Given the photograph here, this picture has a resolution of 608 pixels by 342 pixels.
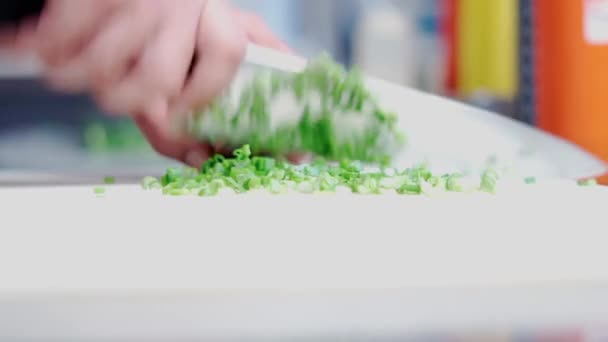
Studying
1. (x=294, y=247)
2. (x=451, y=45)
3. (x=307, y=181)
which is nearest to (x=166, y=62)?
(x=307, y=181)

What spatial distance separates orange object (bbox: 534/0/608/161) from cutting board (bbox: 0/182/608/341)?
446 mm

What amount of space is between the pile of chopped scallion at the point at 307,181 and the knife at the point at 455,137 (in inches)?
4.4

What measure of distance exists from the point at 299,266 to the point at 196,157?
1.20ft

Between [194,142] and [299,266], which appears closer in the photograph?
[299,266]

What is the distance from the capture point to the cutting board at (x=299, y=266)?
39 centimetres

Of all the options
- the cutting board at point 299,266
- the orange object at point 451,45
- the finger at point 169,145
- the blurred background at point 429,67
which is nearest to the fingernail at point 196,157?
the finger at point 169,145

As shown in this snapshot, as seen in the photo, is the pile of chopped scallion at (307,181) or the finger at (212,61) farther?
the finger at (212,61)

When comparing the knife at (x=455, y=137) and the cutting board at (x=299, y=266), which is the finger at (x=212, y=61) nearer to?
the knife at (x=455, y=137)

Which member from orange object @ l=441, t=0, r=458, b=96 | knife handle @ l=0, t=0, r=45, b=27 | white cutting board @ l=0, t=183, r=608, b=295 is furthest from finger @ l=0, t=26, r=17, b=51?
orange object @ l=441, t=0, r=458, b=96

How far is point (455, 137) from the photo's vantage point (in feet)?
2.52

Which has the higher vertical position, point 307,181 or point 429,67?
point 429,67

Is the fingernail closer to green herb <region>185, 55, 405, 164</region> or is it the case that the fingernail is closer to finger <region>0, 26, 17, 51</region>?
green herb <region>185, 55, 405, 164</region>

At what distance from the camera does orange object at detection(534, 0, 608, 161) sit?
36.3 inches

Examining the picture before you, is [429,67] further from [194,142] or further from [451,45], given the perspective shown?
[194,142]
